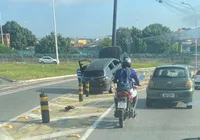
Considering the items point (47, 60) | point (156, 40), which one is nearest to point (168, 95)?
point (47, 60)

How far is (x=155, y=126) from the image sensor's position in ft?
33.7

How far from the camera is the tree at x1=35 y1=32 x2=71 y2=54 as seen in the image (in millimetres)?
88194

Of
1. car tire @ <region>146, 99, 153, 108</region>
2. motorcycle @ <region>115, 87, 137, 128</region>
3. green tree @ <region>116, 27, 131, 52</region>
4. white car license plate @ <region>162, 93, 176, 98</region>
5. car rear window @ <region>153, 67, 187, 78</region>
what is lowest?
car tire @ <region>146, 99, 153, 108</region>

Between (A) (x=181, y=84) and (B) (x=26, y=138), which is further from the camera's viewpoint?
(A) (x=181, y=84)

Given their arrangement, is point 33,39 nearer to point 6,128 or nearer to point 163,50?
point 163,50

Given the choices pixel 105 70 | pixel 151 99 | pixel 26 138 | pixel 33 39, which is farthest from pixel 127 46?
pixel 26 138

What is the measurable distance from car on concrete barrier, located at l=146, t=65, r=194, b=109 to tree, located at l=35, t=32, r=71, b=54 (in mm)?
74435

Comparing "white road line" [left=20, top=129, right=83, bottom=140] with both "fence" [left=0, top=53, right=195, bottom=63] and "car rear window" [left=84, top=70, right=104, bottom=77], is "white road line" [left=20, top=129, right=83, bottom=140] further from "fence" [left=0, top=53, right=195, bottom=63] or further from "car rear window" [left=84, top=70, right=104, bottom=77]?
"fence" [left=0, top=53, right=195, bottom=63]

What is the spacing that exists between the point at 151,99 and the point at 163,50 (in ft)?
272

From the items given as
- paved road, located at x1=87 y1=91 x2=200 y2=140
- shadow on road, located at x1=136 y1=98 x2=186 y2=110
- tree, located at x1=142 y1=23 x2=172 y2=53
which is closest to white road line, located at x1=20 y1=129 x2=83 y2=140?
paved road, located at x1=87 y1=91 x2=200 y2=140

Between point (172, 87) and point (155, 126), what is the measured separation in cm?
425

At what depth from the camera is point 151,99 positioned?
14430 millimetres

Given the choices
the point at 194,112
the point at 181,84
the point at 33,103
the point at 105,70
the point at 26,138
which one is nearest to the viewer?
the point at 26,138

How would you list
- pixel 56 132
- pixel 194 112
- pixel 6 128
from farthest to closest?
pixel 194 112 < pixel 6 128 < pixel 56 132
